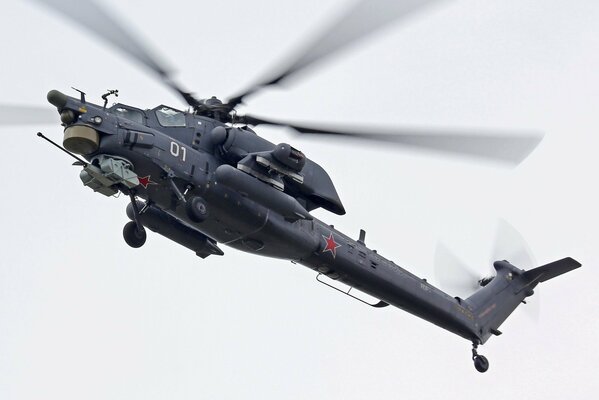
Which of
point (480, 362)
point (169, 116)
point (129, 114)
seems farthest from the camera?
point (480, 362)

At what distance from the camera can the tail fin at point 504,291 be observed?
78.3 feet

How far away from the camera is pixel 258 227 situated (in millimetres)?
19312

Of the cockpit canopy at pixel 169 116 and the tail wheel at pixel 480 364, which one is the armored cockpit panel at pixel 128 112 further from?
the tail wheel at pixel 480 364

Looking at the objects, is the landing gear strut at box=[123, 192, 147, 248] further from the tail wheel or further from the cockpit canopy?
the tail wheel

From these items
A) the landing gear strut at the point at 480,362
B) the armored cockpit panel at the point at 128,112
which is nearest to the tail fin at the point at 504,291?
the landing gear strut at the point at 480,362

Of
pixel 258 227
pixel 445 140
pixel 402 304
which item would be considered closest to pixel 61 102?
pixel 258 227

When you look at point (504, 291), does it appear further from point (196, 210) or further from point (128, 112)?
point (128, 112)

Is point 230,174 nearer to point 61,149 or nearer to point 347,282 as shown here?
point 61,149

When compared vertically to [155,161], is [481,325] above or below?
above

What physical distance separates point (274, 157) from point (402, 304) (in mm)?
5505

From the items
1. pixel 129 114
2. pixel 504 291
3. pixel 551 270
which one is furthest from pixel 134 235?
pixel 551 270

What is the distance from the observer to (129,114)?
18.4m

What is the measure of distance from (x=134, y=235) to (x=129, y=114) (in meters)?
2.37

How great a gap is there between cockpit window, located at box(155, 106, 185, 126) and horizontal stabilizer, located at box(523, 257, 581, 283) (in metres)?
10.1
